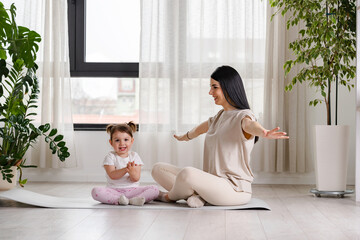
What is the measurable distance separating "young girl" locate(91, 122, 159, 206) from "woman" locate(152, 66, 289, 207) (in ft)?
0.54

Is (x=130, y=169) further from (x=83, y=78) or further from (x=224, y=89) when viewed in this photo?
(x=83, y=78)

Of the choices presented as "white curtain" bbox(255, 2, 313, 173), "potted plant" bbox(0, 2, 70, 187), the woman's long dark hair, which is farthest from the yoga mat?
"white curtain" bbox(255, 2, 313, 173)

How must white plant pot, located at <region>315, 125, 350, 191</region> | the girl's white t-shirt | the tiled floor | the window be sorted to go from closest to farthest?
the tiled floor → the girl's white t-shirt → white plant pot, located at <region>315, 125, 350, 191</region> → the window

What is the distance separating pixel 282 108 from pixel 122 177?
1713 mm

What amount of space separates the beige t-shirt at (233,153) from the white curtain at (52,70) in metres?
1.82

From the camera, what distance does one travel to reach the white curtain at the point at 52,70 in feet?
14.9

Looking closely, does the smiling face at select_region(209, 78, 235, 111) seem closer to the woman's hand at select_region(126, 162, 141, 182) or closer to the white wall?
the woman's hand at select_region(126, 162, 141, 182)

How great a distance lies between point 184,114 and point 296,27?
112 cm

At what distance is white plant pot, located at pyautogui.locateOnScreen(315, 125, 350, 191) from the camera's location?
3.62 meters

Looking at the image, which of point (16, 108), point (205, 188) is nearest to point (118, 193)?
point (205, 188)

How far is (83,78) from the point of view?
189 inches

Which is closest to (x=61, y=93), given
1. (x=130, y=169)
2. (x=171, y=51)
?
(x=171, y=51)

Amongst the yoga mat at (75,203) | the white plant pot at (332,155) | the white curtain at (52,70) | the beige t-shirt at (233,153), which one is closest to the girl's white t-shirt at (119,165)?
the yoga mat at (75,203)

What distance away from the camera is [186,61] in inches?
179
